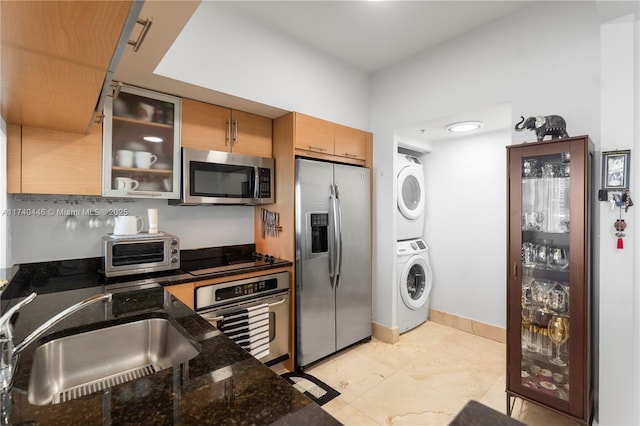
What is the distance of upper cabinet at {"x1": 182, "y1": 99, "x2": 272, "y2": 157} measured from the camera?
2.31 meters

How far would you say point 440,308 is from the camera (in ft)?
11.8

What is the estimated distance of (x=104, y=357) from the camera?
116 cm

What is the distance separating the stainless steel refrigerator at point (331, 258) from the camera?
253 centimetres

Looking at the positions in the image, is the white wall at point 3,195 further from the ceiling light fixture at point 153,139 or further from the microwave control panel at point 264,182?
the microwave control panel at point 264,182

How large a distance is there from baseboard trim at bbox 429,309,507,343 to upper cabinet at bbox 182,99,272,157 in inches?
104

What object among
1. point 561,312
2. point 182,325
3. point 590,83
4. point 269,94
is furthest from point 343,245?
point 590,83

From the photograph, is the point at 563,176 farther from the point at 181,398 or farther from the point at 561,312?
the point at 181,398

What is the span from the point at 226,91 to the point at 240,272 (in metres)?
→ 1.30

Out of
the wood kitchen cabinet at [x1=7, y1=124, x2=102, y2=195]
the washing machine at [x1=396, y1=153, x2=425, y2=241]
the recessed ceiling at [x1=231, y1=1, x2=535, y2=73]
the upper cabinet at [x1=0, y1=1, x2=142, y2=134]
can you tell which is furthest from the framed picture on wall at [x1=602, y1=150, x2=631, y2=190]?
the wood kitchen cabinet at [x1=7, y1=124, x2=102, y2=195]

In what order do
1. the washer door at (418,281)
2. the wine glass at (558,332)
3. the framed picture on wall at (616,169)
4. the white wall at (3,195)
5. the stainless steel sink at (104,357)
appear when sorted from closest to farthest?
the stainless steel sink at (104,357), the white wall at (3,195), the framed picture on wall at (616,169), the wine glass at (558,332), the washer door at (418,281)

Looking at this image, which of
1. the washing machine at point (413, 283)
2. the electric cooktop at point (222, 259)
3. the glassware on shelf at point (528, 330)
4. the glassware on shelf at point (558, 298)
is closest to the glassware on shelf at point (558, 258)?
the glassware on shelf at point (558, 298)

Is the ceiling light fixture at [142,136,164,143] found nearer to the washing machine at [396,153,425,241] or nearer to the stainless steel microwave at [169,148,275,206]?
the stainless steel microwave at [169,148,275,206]

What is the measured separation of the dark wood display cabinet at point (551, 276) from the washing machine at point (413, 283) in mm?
1221

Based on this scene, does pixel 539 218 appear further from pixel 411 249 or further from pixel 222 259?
pixel 222 259
